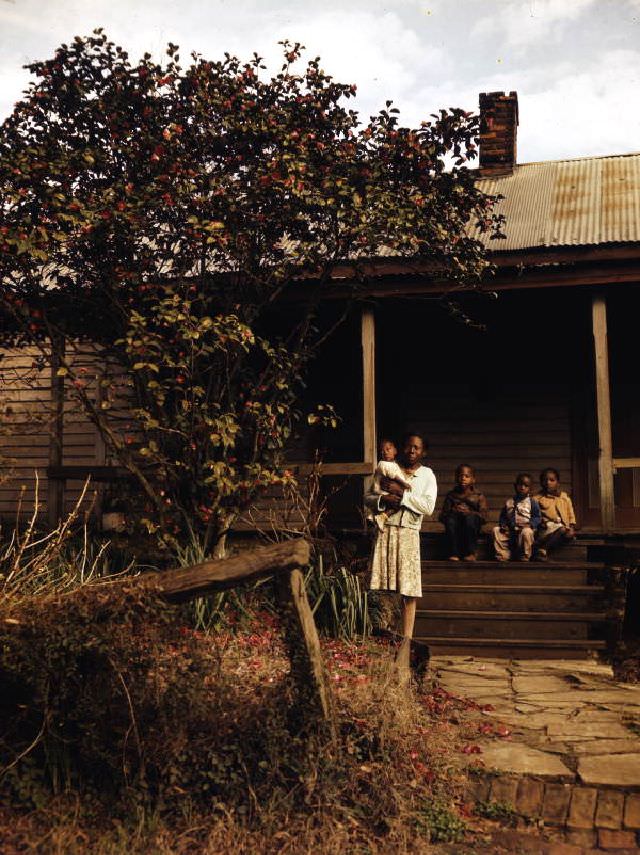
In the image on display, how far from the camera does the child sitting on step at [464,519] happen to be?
8.82 m

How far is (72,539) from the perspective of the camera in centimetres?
922

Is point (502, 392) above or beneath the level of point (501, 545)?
above

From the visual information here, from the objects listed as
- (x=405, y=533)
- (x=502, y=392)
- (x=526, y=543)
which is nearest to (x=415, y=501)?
(x=405, y=533)

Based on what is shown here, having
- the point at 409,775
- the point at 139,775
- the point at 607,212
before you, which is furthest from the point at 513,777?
the point at 607,212

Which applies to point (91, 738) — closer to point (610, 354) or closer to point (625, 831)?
point (625, 831)

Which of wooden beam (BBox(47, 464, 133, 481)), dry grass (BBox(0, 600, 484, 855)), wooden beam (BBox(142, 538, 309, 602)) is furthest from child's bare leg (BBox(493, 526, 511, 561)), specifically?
wooden beam (BBox(142, 538, 309, 602))

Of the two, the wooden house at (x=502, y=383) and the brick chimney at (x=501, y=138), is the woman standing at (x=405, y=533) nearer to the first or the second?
the wooden house at (x=502, y=383)

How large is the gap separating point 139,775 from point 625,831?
2331 mm

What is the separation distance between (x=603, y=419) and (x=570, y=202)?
3449mm

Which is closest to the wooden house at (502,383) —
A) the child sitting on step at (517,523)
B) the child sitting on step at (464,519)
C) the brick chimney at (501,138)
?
the brick chimney at (501,138)

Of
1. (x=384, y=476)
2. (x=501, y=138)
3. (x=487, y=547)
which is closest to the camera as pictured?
(x=384, y=476)

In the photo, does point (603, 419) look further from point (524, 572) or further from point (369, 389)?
point (369, 389)

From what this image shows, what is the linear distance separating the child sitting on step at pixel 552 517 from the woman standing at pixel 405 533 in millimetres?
2021

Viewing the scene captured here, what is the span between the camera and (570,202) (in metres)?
11.0
